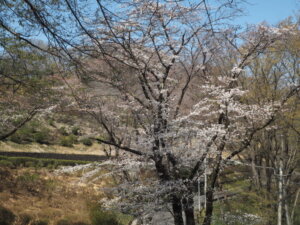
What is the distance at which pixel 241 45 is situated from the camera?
9.97 meters

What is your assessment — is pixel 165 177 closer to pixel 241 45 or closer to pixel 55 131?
pixel 241 45

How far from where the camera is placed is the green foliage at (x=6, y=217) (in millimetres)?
9758

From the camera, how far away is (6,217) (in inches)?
393

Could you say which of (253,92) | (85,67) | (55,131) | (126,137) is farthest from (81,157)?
(85,67)

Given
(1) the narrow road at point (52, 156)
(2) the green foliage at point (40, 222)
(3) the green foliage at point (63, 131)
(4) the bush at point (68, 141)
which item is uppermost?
(3) the green foliage at point (63, 131)

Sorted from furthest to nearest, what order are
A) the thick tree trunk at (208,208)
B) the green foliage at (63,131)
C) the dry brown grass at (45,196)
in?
the green foliage at (63,131) < the dry brown grass at (45,196) < the thick tree trunk at (208,208)

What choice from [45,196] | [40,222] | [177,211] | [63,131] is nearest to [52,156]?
[63,131]

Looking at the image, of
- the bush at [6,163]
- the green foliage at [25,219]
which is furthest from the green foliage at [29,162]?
the green foliage at [25,219]

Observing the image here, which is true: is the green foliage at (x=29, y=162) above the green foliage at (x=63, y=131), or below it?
below

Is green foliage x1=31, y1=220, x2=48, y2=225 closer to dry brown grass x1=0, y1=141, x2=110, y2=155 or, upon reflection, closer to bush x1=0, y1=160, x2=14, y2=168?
bush x1=0, y1=160, x2=14, y2=168

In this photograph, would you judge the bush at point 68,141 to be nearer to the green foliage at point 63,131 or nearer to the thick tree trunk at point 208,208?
the green foliage at point 63,131

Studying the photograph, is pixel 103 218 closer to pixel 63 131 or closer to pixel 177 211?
pixel 177 211

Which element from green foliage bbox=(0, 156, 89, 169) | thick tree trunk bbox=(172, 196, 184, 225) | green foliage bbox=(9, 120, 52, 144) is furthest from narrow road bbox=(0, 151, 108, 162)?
thick tree trunk bbox=(172, 196, 184, 225)

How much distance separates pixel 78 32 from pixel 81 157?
19.8 meters
